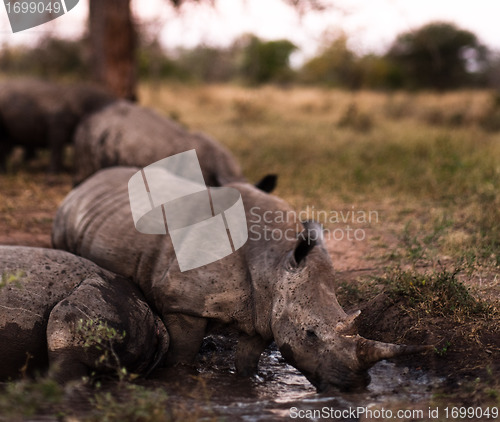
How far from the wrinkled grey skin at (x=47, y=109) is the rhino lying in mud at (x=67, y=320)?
5349mm

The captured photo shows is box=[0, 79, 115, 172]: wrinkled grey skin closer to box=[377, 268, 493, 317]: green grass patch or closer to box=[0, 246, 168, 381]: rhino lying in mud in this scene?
box=[0, 246, 168, 381]: rhino lying in mud

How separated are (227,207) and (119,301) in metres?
1.08

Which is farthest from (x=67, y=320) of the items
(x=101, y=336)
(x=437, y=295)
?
(x=437, y=295)

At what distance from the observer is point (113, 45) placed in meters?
11.0

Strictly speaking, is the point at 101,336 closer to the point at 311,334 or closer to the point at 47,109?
the point at 311,334

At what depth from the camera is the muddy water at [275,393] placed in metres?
3.60

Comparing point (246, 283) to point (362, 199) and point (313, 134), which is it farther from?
point (313, 134)

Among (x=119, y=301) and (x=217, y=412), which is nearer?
(x=217, y=412)

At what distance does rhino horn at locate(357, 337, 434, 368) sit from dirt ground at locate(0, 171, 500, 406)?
0.47 meters

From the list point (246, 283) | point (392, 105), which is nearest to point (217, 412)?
point (246, 283)

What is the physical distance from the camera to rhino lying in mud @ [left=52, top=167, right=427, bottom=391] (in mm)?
3787

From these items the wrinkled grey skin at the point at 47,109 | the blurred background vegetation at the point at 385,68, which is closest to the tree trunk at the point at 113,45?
the wrinkled grey skin at the point at 47,109

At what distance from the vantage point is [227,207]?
16.0 ft

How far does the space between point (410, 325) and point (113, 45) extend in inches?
312
